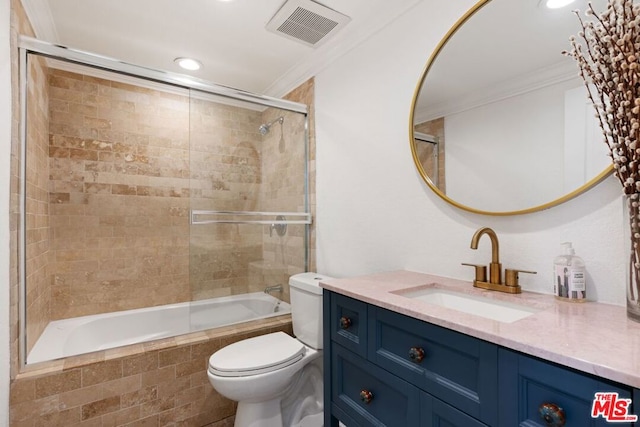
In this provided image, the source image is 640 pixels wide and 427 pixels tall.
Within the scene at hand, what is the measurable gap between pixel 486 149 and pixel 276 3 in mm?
1379

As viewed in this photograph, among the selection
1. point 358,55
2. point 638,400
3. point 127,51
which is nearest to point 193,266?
point 127,51

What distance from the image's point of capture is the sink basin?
106cm

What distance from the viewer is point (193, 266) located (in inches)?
83.1

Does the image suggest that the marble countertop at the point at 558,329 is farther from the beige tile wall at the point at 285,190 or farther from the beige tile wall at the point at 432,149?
the beige tile wall at the point at 285,190

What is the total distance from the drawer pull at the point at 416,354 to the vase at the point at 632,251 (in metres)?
0.55

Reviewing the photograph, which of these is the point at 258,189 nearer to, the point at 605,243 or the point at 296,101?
the point at 296,101

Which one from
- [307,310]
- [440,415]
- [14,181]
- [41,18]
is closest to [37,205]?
[14,181]

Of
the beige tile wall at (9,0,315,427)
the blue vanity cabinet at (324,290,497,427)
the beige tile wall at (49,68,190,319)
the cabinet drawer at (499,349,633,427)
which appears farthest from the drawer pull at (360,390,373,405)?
the beige tile wall at (49,68,190,319)

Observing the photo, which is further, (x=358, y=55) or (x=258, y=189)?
(x=258, y=189)

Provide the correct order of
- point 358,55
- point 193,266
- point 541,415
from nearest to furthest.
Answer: point 541,415 < point 358,55 < point 193,266

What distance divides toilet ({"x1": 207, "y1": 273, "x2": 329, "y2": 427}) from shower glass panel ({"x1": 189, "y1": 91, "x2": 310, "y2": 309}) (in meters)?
0.49

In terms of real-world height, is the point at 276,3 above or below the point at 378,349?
above

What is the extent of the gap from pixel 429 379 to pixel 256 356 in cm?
94

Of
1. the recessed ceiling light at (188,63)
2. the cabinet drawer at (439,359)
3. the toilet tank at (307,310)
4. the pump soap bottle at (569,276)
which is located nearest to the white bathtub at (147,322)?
the toilet tank at (307,310)
